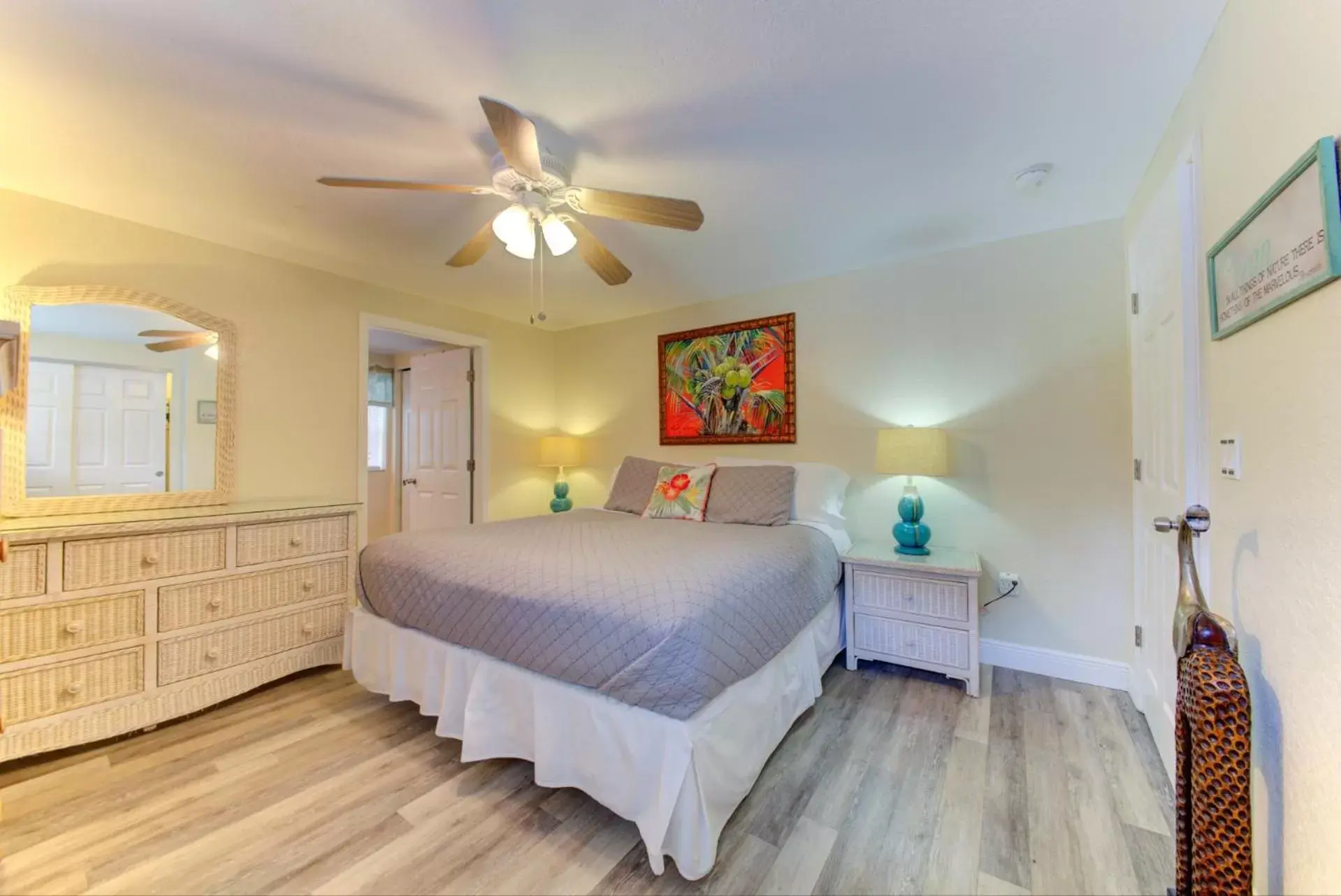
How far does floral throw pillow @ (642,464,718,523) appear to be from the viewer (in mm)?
2910

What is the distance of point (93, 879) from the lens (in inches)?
52.3

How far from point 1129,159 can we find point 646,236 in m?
2.01

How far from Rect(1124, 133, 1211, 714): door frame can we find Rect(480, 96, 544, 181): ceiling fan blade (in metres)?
1.93

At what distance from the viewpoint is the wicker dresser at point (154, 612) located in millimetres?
1806

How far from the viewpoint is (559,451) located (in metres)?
4.08

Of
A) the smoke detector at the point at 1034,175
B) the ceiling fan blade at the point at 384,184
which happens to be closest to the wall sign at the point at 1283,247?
the smoke detector at the point at 1034,175

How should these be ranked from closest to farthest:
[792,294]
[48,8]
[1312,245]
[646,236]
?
[1312,245] < [48,8] < [646,236] < [792,294]

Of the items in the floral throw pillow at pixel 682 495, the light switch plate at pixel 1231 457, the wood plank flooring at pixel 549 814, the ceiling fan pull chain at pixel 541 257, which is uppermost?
the ceiling fan pull chain at pixel 541 257

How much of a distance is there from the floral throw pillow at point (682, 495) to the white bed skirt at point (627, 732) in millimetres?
1029

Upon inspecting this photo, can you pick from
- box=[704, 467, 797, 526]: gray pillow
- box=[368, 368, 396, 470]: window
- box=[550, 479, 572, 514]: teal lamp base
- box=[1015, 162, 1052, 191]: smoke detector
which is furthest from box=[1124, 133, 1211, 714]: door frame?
box=[368, 368, 396, 470]: window

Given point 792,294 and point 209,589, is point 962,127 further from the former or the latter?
point 209,589

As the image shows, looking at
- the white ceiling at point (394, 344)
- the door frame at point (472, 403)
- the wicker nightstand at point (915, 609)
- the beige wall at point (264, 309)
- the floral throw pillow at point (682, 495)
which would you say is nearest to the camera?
the beige wall at point (264, 309)

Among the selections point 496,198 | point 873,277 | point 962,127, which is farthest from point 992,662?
point 496,198

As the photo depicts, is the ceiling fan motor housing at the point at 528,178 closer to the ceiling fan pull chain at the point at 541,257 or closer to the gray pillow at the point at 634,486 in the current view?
the ceiling fan pull chain at the point at 541,257
